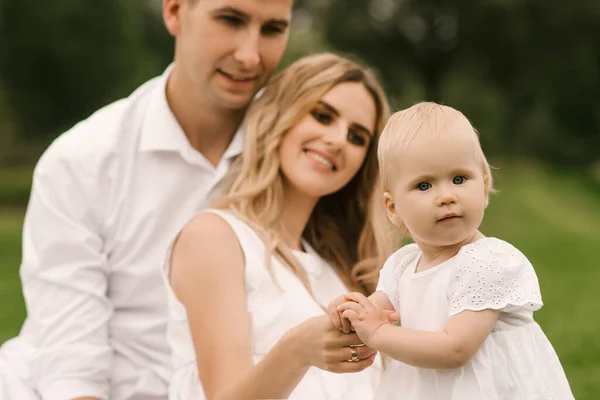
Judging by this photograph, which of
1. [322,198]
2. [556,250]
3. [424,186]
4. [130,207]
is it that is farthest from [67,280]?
[556,250]

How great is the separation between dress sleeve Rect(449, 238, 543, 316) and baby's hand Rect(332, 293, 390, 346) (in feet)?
0.64

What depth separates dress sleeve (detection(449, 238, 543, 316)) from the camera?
86.6 inches

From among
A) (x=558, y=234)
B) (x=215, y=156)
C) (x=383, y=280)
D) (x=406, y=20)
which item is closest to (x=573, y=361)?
(x=215, y=156)

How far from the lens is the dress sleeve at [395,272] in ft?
8.23

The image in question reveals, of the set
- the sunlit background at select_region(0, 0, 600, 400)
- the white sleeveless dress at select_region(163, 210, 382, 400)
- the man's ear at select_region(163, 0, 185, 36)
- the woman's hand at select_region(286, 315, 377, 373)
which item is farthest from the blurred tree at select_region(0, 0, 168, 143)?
the woman's hand at select_region(286, 315, 377, 373)

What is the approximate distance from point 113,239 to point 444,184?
6.35 feet

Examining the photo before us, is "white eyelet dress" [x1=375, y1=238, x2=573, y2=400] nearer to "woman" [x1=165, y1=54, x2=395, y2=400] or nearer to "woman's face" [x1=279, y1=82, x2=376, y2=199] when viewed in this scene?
"woman" [x1=165, y1=54, x2=395, y2=400]

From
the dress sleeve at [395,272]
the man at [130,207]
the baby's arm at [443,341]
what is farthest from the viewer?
the man at [130,207]

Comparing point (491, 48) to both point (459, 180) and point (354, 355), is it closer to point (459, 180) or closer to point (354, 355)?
point (354, 355)

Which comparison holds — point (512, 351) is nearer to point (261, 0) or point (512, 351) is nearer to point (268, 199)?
point (268, 199)

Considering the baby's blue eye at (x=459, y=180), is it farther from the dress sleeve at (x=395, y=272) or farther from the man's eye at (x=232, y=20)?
the man's eye at (x=232, y=20)

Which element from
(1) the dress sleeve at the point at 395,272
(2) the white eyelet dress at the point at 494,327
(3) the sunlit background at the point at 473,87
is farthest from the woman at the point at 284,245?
(3) the sunlit background at the point at 473,87

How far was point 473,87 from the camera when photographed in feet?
87.8

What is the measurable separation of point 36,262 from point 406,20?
26.5 metres
